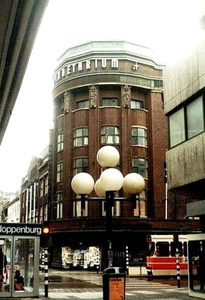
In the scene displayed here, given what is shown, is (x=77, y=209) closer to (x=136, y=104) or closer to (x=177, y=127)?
(x=136, y=104)

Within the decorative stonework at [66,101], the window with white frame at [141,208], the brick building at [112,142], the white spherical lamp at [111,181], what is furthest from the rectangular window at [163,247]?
the white spherical lamp at [111,181]

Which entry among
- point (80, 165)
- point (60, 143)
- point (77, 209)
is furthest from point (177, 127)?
point (60, 143)

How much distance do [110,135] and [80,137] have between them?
329cm

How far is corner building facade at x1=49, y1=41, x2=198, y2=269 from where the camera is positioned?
4791 centimetres

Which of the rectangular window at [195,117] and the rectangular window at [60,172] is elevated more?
the rectangular window at [60,172]

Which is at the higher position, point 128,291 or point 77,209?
point 77,209

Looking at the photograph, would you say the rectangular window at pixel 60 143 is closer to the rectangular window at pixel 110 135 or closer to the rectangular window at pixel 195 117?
the rectangular window at pixel 110 135

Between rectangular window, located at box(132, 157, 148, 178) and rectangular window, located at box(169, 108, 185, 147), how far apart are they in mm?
29389

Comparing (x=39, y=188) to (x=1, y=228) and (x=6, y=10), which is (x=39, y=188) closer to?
(x=1, y=228)

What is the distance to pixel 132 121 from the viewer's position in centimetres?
5038

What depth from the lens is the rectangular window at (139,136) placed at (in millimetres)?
50253

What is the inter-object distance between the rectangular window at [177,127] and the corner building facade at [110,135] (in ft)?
90.9

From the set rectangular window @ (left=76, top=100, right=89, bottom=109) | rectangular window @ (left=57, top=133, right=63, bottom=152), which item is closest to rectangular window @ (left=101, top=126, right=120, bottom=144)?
rectangular window @ (left=76, top=100, right=89, bottom=109)

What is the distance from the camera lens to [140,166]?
50.0 metres
